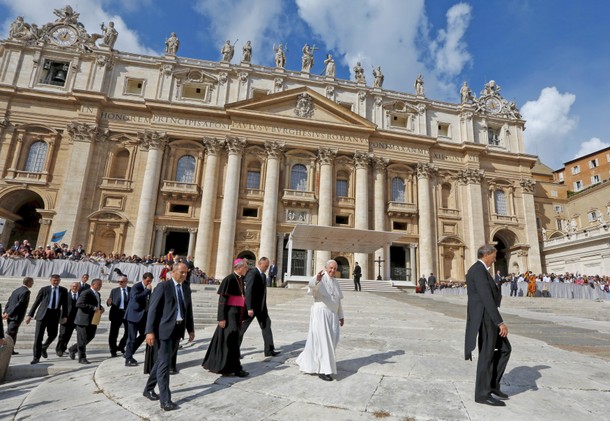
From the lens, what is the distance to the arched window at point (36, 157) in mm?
27016

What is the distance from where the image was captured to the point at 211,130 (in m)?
29.7

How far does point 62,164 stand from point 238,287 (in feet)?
94.1

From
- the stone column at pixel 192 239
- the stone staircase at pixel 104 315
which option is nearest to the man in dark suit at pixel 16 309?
the stone staircase at pixel 104 315

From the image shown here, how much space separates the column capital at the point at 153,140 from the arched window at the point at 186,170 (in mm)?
1922

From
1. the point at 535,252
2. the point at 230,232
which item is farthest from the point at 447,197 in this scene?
the point at 230,232

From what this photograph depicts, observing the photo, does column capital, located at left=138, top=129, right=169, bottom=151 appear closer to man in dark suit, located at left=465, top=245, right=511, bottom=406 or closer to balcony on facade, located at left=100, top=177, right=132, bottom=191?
balcony on facade, located at left=100, top=177, right=132, bottom=191

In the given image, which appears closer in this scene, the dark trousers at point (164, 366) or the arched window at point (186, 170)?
the dark trousers at point (164, 366)

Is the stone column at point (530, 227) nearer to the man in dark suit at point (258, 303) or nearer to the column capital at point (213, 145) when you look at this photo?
the column capital at point (213, 145)

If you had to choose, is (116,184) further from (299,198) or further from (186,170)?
(299,198)

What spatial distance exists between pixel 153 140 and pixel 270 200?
10.9 metres

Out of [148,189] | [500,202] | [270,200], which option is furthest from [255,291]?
[500,202]

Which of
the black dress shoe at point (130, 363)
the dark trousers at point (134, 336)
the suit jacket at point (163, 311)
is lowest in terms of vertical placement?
the black dress shoe at point (130, 363)

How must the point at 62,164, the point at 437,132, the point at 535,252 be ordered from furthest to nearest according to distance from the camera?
the point at 437,132
the point at 535,252
the point at 62,164

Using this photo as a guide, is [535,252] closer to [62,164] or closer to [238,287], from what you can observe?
[238,287]
